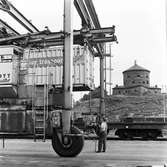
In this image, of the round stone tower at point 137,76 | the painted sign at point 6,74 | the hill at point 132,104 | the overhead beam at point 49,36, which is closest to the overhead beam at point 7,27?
the overhead beam at point 49,36

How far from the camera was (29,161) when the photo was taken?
12.1 meters

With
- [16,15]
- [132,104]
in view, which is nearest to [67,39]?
[16,15]

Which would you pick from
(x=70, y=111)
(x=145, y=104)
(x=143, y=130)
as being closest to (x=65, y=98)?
(x=70, y=111)

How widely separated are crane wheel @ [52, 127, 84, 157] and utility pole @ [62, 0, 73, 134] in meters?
0.27

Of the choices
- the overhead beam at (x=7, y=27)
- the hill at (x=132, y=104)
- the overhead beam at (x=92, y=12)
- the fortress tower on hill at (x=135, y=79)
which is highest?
the fortress tower on hill at (x=135, y=79)

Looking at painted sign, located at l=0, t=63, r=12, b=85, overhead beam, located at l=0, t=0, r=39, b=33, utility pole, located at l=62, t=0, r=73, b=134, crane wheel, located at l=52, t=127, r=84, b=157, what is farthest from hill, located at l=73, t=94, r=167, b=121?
crane wheel, located at l=52, t=127, r=84, b=157

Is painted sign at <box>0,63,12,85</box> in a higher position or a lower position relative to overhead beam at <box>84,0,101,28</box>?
lower

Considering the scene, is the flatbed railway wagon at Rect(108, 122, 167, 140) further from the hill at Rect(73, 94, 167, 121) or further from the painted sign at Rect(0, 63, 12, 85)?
the hill at Rect(73, 94, 167, 121)

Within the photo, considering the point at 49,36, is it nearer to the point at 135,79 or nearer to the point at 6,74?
the point at 6,74

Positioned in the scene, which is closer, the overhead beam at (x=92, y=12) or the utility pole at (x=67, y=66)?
the utility pole at (x=67, y=66)

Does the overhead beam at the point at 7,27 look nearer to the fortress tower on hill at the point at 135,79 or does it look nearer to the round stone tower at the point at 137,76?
the fortress tower on hill at the point at 135,79

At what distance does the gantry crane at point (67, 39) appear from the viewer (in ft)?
43.2

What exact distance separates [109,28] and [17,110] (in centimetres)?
514

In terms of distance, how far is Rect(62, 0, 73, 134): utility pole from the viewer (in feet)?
43.3
